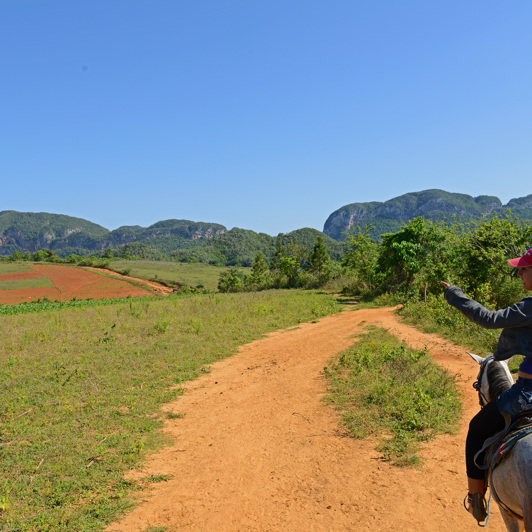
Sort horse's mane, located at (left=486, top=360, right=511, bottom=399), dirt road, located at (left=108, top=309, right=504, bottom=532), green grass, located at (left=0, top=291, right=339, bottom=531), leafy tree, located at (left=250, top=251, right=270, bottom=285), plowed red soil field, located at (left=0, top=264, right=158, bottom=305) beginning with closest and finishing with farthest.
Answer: horse's mane, located at (left=486, top=360, right=511, bottom=399), dirt road, located at (left=108, top=309, right=504, bottom=532), green grass, located at (left=0, top=291, right=339, bottom=531), plowed red soil field, located at (left=0, top=264, right=158, bottom=305), leafy tree, located at (left=250, top=251, right=270, bottom=285)

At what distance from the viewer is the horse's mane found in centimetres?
305

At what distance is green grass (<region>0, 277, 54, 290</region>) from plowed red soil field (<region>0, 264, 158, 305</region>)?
1.10m

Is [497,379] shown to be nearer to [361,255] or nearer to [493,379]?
[493,379]

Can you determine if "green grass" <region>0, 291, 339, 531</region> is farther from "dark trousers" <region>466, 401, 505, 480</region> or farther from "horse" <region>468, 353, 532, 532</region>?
"horse" <region>468, 353, 532, 532</region>

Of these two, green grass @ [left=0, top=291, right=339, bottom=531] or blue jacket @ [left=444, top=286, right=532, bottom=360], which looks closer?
blue jacket @ [left=444, top=286, right=532, bottom=360]

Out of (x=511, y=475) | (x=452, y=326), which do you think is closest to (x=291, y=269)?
(x=452, y=326)

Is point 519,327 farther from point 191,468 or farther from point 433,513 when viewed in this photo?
point 191,468

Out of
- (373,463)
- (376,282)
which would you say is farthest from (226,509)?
(376,282)

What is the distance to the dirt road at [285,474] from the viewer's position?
13.0ft

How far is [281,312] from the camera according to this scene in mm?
18281

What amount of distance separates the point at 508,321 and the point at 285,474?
11.6 feet

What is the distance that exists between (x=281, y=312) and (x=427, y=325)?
7.20m

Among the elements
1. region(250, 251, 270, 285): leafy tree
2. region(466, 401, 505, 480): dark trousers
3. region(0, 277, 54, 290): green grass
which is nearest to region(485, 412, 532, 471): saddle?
region(466, 401, 505, 480): dark trousers

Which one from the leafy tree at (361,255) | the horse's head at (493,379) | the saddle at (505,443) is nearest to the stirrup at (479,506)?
the saddle at (505,443)
